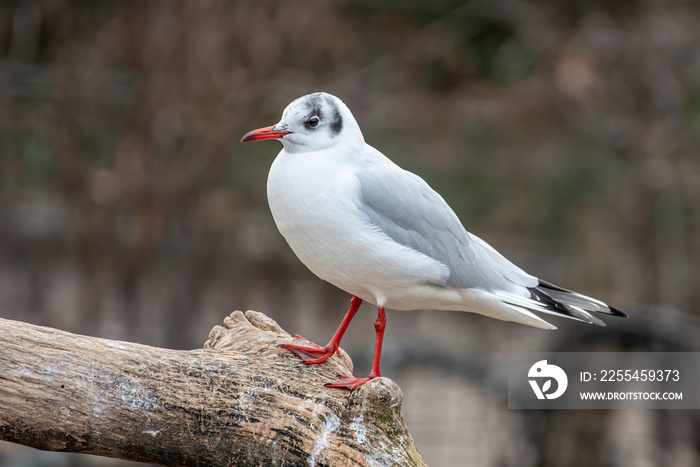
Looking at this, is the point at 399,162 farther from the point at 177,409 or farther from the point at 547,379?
the point at 177,409

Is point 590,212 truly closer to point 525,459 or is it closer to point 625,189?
point 625,189

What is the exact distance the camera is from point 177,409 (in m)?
2.41

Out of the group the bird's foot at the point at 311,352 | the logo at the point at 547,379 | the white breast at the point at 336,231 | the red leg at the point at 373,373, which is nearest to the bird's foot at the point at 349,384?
the red leg at the point at 373,373

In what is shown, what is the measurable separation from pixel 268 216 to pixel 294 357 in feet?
13.6

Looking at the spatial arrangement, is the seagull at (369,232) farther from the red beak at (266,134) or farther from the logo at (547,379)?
the logo at (547,379)

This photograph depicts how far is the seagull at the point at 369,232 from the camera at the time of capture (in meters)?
2.62

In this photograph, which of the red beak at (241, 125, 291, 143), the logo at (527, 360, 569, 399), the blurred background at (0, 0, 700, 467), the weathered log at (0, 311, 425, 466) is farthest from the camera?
the blurred background at (0, 0, 700, 467)

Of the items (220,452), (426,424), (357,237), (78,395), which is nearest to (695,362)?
(426,424)

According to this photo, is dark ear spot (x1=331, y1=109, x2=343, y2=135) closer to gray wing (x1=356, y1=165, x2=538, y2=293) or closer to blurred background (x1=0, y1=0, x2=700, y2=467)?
gray wing (x1=356, y1=165, x2=538, y2=293)

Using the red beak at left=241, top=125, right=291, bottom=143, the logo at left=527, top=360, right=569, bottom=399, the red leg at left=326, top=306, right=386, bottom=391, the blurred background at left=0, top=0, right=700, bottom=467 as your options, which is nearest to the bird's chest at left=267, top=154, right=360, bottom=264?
the red beak at left=241, top=125, right=291, bottom=143

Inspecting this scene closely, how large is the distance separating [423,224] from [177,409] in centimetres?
106

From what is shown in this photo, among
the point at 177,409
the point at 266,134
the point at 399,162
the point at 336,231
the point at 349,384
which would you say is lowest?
the point at 177,409

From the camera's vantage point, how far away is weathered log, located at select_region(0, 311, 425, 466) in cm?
229

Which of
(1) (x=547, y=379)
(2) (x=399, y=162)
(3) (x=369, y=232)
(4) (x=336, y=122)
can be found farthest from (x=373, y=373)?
(2) (x=399, y=162)
